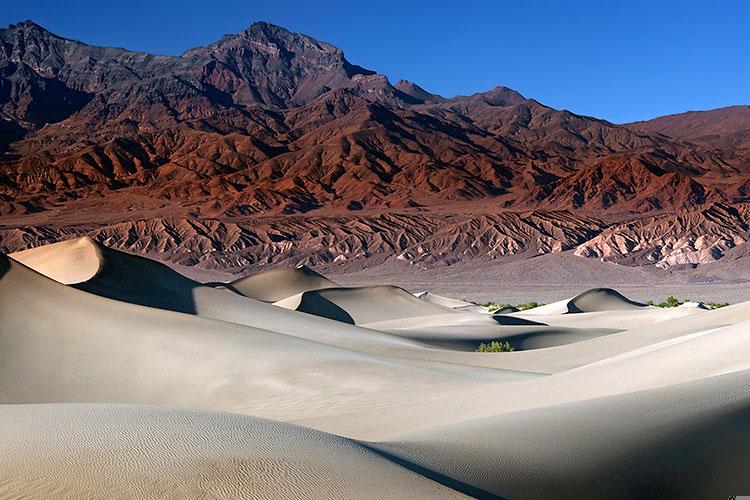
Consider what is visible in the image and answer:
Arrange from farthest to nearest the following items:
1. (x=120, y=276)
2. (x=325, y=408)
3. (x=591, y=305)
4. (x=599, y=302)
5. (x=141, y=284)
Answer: (x=599, y=302) → (x=591, y=305) → (x=141, y=284) → (x=120, y=276) → (x=325, y=408)

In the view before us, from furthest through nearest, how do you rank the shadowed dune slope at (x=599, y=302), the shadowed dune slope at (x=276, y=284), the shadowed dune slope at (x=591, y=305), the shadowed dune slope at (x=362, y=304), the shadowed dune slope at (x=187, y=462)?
the shadowed dune slope at (x=599, y=302), the shadowed dune slope at (x=591, y=305), the shadowed dune slope at (x=276, y=284), the shadowed dune slope at (x=362, y=304), the shadowed dune slope at (x=187, y=462)

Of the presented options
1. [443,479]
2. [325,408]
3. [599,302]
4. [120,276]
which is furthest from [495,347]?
[599,302]

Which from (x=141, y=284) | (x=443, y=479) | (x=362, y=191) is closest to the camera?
(x=443, y=479)

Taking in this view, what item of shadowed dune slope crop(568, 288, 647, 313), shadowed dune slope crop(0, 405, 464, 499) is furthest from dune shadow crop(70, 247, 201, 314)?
shadowed dune slope crop(568, 288, 647, 313)

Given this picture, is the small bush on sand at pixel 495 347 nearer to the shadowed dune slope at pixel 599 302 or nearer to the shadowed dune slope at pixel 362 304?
the shadowed dune slope at pixel 362 304

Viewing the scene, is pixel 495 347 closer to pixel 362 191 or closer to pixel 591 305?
pixel 591 305

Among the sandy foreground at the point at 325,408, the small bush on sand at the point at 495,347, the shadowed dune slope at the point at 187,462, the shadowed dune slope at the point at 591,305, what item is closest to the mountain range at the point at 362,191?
the shadowed dune slope at the point at 591,305

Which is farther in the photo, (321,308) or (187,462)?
(321,308)
